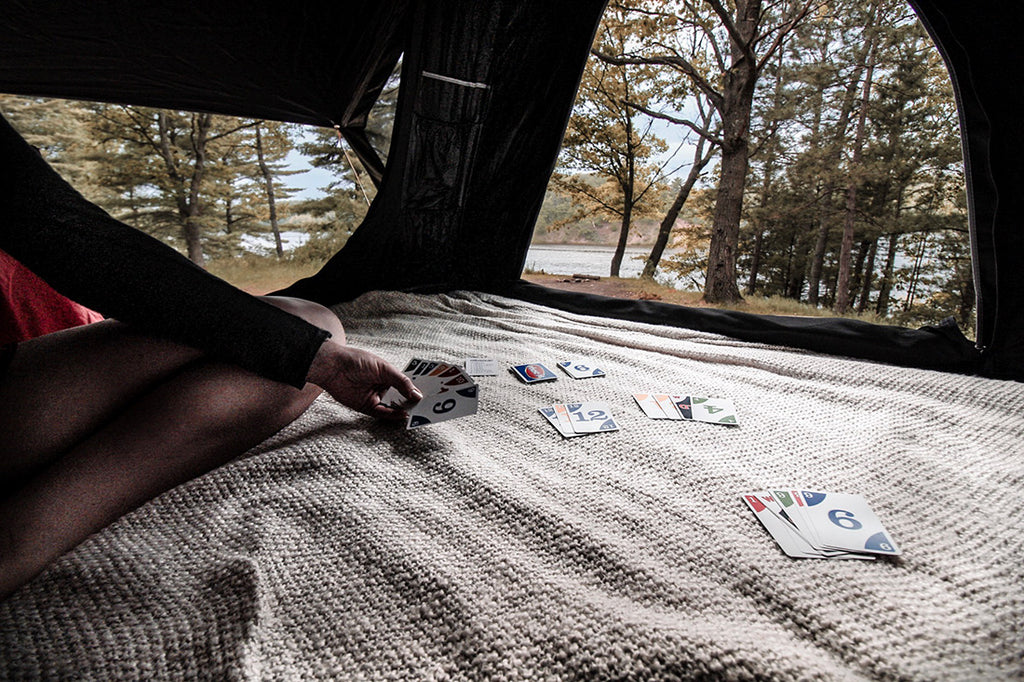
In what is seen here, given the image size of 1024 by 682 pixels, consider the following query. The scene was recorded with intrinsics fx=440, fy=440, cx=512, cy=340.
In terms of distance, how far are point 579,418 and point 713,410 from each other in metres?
0.34

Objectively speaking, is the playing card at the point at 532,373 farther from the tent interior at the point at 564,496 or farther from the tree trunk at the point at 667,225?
the tree trunk at the point at 667,225

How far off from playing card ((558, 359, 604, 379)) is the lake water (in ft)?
4.39

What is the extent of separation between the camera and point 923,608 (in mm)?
551

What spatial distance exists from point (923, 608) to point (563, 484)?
49cm

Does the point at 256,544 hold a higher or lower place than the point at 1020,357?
lower

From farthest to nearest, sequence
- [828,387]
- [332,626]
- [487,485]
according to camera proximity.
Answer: [828,387] < [487,485] < [332,626]

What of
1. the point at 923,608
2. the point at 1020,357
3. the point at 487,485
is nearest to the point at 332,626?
the point at 487,485

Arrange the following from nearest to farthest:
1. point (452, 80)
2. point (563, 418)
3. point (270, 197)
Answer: point (563, 418)
point (452, 80)
point (270, 197)

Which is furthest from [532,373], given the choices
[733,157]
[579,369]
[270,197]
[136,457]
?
[270,197]

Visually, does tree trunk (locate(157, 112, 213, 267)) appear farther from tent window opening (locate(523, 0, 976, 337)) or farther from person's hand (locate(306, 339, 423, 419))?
person's hand (locate(306, 339, 423, 419))

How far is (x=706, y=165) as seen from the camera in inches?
118

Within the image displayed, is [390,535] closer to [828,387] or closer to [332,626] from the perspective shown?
[332,626]

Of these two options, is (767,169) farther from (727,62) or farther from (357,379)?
(357,379)

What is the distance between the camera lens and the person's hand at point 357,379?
783mm
